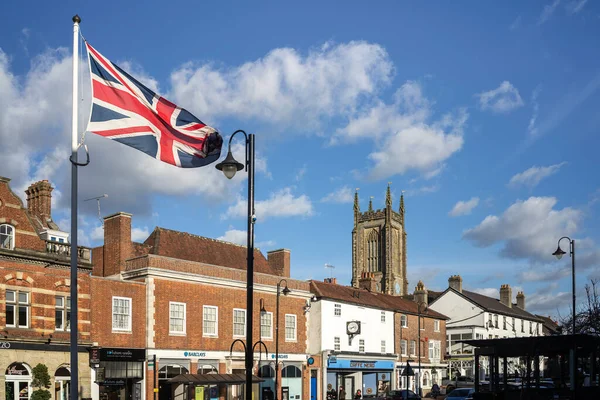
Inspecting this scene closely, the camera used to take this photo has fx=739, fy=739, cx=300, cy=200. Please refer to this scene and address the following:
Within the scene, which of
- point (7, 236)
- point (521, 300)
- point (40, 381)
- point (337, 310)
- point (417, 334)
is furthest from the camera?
point (521, 300)

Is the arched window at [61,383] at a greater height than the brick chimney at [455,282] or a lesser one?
lesser

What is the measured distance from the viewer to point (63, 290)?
36.6 meters

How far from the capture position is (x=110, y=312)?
39.4 m

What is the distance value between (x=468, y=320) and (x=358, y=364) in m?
26.3

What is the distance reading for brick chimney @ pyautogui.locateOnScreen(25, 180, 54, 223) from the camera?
1735 inches

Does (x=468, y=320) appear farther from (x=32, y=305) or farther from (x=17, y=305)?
(x=17, y=305)

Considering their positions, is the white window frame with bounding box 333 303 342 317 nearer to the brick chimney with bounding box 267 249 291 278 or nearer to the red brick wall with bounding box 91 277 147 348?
the brick chimney with bounding box 267 249 291 278

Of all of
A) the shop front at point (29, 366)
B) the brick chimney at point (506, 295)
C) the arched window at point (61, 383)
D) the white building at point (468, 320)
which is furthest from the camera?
the brick chimney at point (506, 295)

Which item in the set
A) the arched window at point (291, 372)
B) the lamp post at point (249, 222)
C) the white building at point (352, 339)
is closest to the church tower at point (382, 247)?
the white building at point (352, 339)

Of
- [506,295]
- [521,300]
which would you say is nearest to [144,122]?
[506,295]

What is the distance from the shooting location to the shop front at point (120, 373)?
3838cm

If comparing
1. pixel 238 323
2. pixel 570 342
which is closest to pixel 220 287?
pixel 238 323

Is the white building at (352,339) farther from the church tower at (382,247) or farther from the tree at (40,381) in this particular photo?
the church tower at (382,247)

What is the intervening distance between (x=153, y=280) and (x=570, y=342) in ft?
81.0
